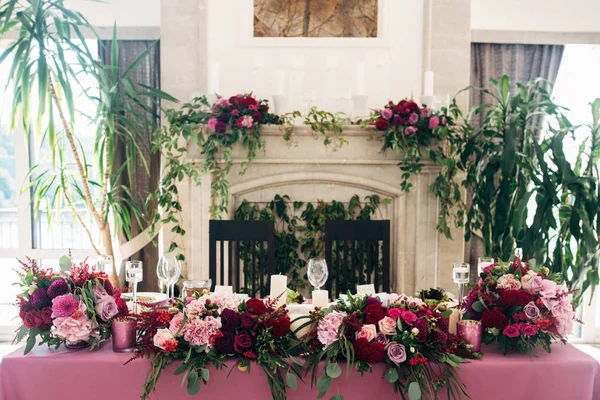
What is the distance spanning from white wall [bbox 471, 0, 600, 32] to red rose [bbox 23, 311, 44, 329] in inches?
141

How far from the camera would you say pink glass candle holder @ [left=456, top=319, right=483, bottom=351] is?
1.65 meters

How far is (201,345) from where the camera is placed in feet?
5.01

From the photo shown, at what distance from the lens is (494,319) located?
5.42 ft

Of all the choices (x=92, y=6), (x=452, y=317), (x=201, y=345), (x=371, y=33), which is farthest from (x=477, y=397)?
(x=92, y=6)

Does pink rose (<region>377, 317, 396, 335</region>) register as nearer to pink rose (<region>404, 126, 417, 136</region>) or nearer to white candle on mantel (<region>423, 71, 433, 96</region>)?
pink rose (<region>404, 126, 417, 136</region>)

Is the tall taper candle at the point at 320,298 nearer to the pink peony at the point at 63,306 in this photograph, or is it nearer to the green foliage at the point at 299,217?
the pink peony at the point at 63,306

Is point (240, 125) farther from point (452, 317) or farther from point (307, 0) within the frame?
point (452, 317)

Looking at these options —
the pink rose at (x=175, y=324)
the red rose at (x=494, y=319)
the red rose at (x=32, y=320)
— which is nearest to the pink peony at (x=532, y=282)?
the red rose at (x=494, y=319)

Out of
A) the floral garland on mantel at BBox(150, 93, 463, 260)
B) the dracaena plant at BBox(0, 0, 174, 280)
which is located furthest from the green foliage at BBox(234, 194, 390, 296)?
the dracaena plant at BBox(0, 0, 174, 280)

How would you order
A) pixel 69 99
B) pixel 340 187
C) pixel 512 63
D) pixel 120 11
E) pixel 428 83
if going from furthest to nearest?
1. pixel 512 63
2. pixel 120 11
3. pixel 340 187
4. pixel 428 83
5. pixel 69 99

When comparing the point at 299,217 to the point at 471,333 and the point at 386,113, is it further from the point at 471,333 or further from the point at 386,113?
the point at 471,333

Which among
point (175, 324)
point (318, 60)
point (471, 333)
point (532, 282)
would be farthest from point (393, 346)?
point (318, 60)

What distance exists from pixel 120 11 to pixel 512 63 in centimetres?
299

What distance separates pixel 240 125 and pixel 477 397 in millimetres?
2158
